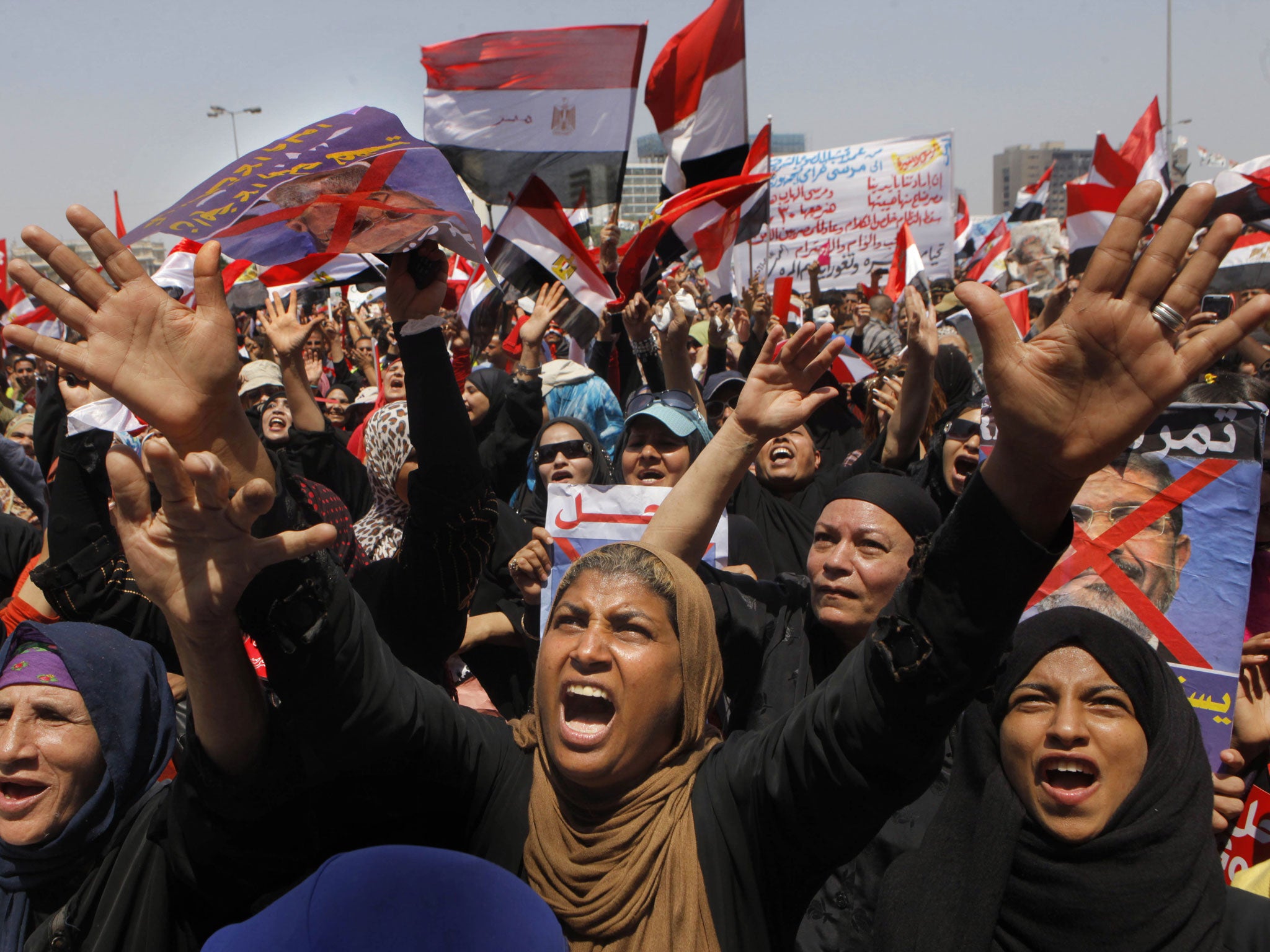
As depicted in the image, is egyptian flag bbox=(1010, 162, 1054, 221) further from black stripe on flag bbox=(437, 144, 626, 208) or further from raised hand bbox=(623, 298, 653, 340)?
raised hand bbox=(623, 298, 653, 340)

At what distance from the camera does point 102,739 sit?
1914 mm

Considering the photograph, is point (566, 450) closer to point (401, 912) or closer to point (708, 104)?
point (401, 912)

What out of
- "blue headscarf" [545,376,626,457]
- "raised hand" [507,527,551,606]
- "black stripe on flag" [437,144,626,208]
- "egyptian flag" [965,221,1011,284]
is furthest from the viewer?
"egyptian flag" [965,221,1011,284]

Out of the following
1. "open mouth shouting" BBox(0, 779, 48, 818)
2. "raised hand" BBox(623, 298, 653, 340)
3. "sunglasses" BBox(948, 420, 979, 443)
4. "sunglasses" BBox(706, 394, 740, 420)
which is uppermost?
"raised hand" BBox(623, 298, 653, 340)

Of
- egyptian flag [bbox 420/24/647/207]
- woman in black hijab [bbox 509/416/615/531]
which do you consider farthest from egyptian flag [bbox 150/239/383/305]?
egyptian flag [bbox 420/24/647/207]

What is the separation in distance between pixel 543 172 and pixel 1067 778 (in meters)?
4.42

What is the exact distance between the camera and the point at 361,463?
4.79 meters

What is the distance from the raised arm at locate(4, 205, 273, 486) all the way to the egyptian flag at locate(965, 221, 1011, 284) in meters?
8.49

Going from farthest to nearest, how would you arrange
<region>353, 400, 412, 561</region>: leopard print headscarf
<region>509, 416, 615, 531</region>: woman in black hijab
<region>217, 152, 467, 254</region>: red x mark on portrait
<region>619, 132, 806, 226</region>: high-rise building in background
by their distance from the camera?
<region>619, 132, 806, 226</region>: high-rise building in background → <region>509, 416, 615, 531</region>: woman in black hijab → <region>353, 400, 412, 561</region>: leopard print headscarf → <region>217, 152, 467, 254</region>: red x mark on portrait

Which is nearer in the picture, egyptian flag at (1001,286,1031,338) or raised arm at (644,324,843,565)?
raised arm at (644,324,843,565)

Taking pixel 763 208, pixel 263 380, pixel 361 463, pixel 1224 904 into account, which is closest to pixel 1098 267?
pixel 1224 904

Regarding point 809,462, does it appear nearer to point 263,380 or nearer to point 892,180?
point 263,380

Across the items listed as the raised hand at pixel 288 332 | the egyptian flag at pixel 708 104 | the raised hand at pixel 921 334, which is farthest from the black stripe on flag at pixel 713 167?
the raised hand at pixel 921 334

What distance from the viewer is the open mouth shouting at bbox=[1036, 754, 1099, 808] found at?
1.78 meters
